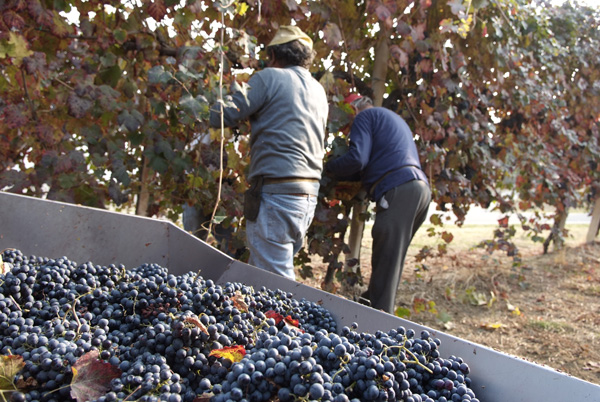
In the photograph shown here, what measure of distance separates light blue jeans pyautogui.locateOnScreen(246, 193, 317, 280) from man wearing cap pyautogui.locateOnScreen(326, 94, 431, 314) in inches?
18.8

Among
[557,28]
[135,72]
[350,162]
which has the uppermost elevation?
[557,28]

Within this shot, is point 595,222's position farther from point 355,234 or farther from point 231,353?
point 231,353

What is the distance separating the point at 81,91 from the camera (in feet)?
6.55

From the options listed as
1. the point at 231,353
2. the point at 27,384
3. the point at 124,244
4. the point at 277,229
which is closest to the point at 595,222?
the point at 277,229

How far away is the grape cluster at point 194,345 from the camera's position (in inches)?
26.3

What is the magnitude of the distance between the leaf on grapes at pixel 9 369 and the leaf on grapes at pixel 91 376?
83 mm

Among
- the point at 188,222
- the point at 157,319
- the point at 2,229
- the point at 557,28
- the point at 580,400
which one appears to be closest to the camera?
the point at 580,400

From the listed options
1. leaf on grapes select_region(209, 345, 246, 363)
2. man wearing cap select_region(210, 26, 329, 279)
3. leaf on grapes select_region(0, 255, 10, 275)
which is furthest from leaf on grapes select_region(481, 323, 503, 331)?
leaf on grapes select_region(0, 255, 10, 275)

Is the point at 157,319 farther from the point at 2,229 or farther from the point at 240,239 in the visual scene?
the point at 240,239

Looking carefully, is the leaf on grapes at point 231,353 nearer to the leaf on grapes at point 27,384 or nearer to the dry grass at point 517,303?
the leaf on grapes at point 27,384

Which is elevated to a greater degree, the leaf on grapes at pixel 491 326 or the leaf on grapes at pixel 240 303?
the leaf on grapes at pixel 240 303

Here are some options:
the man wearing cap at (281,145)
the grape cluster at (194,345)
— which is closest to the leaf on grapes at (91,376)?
the grape cluster at (194,345)

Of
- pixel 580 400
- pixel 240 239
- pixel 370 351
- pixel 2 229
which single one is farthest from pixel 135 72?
pixel 580 400

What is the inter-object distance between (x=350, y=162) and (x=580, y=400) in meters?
1.86
